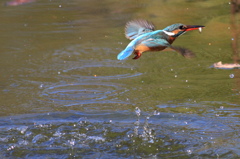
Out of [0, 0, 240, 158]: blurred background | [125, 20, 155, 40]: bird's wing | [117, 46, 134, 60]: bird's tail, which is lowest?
[0, 0, 240, 158]: blurred background

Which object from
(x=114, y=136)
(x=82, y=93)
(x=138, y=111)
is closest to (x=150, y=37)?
(x=114, y=136)

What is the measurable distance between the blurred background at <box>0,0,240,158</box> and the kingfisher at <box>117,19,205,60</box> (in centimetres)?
93

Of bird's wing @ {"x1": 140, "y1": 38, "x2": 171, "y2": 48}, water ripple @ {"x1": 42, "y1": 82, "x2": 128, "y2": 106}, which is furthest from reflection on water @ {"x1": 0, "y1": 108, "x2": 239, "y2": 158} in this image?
bird's wing @ {"x1": 140, "y1": 38, "x2": 171, "y2": 48}

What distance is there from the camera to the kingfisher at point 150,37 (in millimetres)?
2295

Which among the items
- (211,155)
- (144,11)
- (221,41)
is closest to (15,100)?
(211,155)

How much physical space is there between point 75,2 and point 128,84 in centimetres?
336

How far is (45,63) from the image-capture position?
5156 mm

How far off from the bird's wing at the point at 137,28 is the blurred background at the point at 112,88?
0.90 m

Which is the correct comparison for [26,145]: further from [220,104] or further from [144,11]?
[144,11]

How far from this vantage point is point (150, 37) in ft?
8.02

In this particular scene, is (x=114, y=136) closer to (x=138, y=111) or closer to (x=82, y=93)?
(x=138, y=111)

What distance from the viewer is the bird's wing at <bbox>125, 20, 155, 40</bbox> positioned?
2.64m

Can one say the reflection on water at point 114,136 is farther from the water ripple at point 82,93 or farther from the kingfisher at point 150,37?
the kingfisher at point 150,37

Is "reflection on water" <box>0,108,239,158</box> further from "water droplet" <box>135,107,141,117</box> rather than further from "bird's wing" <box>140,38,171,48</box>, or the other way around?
"bird's wing" <box>140,38,171,48</box>
